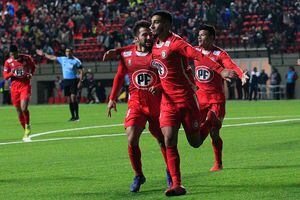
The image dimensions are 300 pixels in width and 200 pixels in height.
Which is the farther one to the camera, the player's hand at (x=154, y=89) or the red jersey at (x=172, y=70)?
the player's hand at (x=154, y=89)

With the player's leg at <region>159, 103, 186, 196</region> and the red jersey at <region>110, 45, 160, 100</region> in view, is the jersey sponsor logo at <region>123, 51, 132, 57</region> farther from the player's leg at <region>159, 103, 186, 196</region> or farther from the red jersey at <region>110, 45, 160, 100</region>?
the player's leg at <region>159, 103, 186, 196</region>

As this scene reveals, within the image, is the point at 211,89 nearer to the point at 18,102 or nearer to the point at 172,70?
the point at 172,70

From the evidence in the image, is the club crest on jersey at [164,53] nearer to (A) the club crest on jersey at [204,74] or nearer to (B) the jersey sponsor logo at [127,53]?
(B) the jersey sponsor logo at [127,53]

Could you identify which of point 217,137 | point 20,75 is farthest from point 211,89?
point 20,75

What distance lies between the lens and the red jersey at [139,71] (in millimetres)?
12297

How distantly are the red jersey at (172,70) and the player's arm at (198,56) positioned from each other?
73 mm

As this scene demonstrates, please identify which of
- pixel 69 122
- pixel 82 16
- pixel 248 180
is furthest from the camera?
pixel 82 16

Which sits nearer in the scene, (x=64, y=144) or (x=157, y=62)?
(x=157, y=62)

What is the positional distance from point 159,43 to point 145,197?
76.5 inches

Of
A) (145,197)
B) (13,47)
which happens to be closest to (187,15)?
(13,47)

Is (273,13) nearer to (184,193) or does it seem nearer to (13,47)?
(13,47)

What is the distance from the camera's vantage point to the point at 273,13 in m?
49.1

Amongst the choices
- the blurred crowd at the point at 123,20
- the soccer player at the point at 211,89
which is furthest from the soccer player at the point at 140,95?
the blurred crowd at the point at 123,20

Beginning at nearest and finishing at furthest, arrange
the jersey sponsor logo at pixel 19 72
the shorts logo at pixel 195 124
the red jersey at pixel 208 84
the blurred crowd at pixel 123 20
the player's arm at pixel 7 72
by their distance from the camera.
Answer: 1. the shorts logo at pixel 195 124
2. the red jersey at pixel 208 84
3. the jersey sponsor logo at pixel 19 72
4. the player's arm at pixel 7 72
5. the blurred crowd at pixel 123 20
